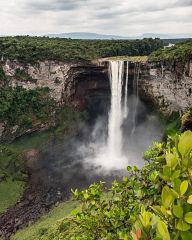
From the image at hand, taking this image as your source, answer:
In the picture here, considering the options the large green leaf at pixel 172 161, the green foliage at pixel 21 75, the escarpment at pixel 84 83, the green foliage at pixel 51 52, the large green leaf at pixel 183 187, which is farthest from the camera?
the green foliage at pixel 51 52

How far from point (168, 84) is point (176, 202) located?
3604 cm

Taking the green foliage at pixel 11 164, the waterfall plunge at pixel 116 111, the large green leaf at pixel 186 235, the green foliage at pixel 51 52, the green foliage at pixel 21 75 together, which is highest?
the large green leaf at pixel 186 235

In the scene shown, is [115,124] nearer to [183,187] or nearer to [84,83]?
[84,83]

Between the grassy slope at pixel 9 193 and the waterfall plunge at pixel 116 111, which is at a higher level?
the waterfall plunge at pixel 116 111

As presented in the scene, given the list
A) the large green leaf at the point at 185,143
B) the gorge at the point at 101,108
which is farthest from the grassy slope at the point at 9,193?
the large green leaf at the point at 185,143

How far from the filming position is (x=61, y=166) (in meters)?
36.4

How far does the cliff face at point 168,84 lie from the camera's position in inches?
1410

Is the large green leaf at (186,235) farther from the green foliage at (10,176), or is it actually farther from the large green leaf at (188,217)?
the green foliage at (10,176)

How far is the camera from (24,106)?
135 ft

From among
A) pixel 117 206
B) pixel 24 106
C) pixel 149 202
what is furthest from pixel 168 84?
pixel 149 202

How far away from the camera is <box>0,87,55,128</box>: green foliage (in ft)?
130

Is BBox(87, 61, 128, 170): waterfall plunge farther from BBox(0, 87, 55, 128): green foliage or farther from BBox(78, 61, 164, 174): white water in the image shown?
BBox(0, 87, 55, 128): green foliage

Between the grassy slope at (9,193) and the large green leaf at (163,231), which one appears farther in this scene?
the grassy slope at (9,193)

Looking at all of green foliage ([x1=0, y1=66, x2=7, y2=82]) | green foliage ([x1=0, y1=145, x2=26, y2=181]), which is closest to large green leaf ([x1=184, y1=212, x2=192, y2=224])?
green foliage ([x1=0, y1=145, x2=26, y2=181])
